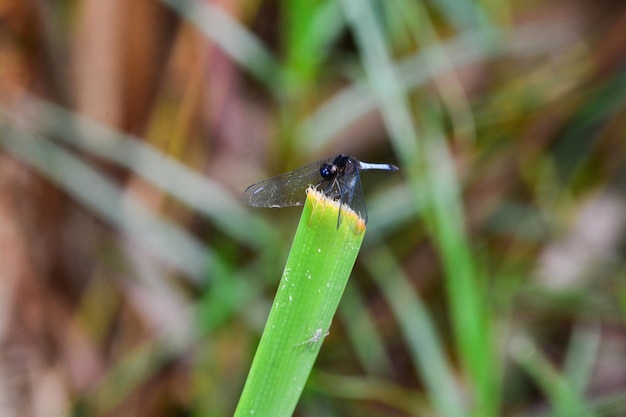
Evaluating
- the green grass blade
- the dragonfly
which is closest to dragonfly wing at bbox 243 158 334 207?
the dragonfly

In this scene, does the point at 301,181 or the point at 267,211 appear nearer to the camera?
the point at 301,181

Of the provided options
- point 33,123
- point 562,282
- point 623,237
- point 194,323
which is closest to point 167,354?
point 194,323

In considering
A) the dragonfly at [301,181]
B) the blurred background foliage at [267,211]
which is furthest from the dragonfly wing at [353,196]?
the blurred background foliage at [267,211]

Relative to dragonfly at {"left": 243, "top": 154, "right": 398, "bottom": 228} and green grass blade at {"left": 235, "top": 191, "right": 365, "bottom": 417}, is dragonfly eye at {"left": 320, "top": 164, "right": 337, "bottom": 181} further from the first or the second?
green grass blade at {"left": 235, "top": 191, "right": 365, "bottom": 417}

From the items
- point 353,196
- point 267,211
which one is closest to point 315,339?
point 353,196

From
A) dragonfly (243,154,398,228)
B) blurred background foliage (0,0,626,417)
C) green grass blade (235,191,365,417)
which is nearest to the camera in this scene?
green grass blade (235,191,365,417)

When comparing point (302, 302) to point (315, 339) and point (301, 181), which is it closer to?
point (315, 339)
